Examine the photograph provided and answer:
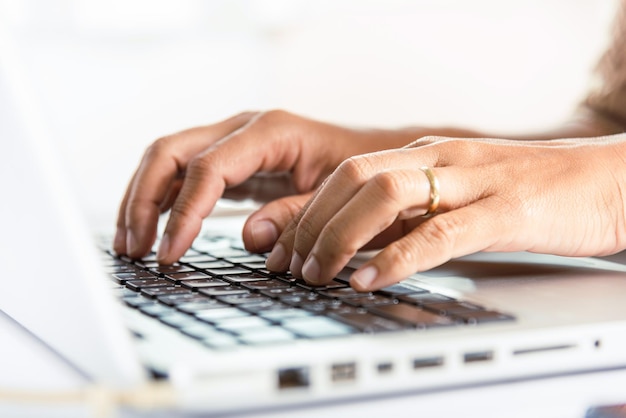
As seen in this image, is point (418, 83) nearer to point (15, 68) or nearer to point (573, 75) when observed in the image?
point (573, 75)

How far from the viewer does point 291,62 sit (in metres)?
4.36

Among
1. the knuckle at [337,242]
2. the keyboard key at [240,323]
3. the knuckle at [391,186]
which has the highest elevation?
the knuckle at [391,186]

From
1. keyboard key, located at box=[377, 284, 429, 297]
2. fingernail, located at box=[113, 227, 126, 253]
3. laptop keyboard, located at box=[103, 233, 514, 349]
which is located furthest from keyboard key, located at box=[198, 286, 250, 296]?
fingernail, located at box=[113, 227, 126, 253]

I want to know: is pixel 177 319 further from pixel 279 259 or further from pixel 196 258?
pixel 196 258

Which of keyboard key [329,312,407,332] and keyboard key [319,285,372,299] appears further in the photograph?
keyboard key [319,285,372,299]

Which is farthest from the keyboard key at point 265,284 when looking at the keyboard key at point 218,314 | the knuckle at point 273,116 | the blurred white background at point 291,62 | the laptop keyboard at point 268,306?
the blurred white background at point 291,62

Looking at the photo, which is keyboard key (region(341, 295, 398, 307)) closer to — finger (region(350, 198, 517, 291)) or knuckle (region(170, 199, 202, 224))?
finger (region(350, 198, 517, 291))

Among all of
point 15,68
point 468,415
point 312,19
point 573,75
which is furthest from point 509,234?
point 312,19

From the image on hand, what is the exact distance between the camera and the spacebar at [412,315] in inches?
19.6

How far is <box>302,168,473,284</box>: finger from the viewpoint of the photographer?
0.62m

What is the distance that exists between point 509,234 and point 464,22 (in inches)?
135

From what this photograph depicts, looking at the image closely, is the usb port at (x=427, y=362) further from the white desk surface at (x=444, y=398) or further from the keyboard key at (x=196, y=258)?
the keyboard key at (x=196, y=258)

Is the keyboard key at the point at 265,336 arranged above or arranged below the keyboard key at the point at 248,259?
above

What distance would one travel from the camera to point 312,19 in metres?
4.26
